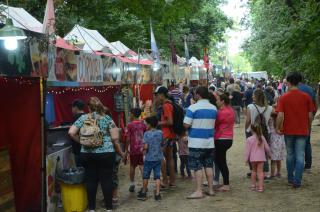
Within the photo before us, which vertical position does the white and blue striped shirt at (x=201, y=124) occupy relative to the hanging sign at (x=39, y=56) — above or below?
below

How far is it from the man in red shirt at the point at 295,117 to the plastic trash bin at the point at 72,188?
11.7ft

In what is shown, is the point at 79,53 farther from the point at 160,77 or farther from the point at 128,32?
the point at 128,32

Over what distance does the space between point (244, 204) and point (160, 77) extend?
12.3 metres

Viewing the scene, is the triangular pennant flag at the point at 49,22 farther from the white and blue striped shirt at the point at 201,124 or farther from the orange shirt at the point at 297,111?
the orange shirt at the point at 297,111

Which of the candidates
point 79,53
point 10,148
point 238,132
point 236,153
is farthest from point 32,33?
point 238,132

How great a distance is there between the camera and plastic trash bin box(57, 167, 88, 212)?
287 inches

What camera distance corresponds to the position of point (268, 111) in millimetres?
8844

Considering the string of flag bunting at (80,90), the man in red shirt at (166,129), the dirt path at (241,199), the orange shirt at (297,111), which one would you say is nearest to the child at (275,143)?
the dirt path at (241,199)

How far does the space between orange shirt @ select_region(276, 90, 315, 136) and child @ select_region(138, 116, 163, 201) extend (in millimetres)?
2236

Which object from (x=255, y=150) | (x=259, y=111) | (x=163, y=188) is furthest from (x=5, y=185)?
(x=259, y=111)

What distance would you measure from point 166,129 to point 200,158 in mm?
1058

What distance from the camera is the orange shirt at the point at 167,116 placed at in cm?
866

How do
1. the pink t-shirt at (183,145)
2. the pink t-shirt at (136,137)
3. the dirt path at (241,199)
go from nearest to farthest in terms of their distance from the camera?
the dirt path at (241,199) → the pink t-shirt at (136,137) → the pink t-shirt at (183,145)

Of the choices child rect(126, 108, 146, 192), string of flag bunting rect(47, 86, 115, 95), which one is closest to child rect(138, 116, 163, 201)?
child rect(126, 108, 146, 192)
